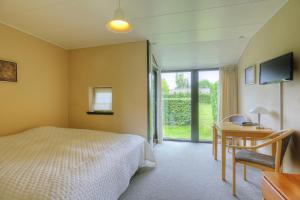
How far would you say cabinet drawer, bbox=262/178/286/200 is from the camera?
3.71ft

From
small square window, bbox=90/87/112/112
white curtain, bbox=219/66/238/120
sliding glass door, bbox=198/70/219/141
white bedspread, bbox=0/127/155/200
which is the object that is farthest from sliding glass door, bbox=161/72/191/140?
white bedspread, bbox=0/127/155/200

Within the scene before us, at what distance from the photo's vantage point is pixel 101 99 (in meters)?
3.77

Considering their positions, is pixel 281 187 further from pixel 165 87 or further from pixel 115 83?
pixel 165 87

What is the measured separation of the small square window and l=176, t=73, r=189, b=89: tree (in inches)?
78.3

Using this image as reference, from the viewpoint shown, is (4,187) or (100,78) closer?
(4,187)

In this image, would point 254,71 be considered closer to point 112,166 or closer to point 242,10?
point 242,10

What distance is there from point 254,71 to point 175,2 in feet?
6.57

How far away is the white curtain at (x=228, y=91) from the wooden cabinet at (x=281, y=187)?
3.01 metres

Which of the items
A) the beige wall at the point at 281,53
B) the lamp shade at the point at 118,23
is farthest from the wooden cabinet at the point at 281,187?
the lamp shade at the point at 118,23

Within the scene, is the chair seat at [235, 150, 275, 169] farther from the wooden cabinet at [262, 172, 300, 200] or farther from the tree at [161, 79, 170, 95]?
the tree at [161, 79, 170, 95]

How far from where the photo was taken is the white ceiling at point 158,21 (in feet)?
6.97

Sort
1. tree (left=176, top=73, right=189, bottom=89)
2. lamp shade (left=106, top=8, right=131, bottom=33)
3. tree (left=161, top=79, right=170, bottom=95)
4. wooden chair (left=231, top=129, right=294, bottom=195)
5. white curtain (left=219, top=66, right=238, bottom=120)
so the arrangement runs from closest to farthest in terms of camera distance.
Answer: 1. lamp shade (left=106, top=8, right=131, bottom=33)
2. wooden chair (left=231, top=129, right=294, bottom=195)
3. white curtain (left=219, top=66, right=238, bottom=120)
4. tree (left=176, top=73, right=189, bottom=89)
5. tree (left=161, top=79, right=170, bottom=95)

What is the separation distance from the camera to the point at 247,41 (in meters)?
3.29

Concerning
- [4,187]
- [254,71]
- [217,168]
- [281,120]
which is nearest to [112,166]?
[4,187]
